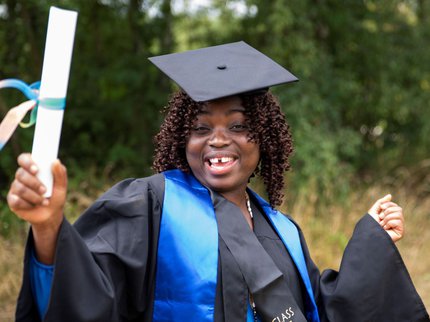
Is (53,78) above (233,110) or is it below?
above

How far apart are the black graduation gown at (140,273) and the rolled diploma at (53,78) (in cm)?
25

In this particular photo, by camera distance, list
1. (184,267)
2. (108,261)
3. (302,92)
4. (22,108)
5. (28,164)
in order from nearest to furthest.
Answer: (28,164) < (22,108) < (108,261) < (184,267) < (302,92)

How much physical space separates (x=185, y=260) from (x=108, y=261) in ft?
1.04

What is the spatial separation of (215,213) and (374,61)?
23.4ft

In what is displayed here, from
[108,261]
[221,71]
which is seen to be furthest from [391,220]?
[108,261]

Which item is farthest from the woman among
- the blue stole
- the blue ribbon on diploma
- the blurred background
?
the blurred background

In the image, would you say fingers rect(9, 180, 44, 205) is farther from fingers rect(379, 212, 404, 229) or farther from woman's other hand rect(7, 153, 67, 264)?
fingers rect(379, 212, 404, 229)

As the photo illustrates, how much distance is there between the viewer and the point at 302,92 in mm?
8047

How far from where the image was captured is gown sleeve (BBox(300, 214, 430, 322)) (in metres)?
2.72

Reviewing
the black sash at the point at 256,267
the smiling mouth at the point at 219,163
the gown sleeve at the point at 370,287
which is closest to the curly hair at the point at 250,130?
the smiling mouth at the point at 219,163

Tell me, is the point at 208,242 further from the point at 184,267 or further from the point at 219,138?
the point at 219,138

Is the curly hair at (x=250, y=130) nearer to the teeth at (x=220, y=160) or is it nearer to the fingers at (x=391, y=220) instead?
the teeth at (x=220, y=160)

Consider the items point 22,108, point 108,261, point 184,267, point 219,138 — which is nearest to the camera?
point 22,108

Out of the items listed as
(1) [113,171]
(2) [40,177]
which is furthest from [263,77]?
(1) [113,171]
